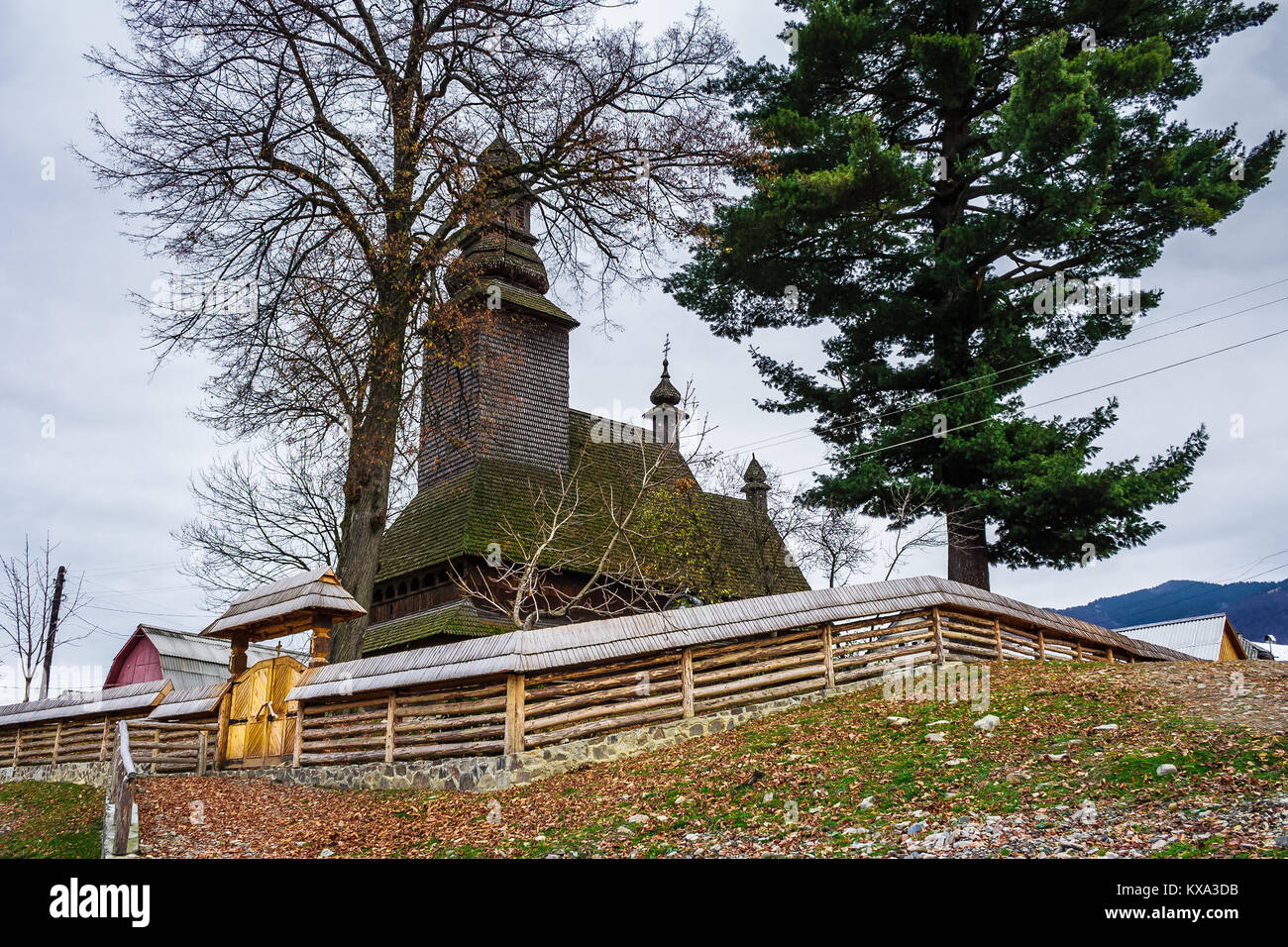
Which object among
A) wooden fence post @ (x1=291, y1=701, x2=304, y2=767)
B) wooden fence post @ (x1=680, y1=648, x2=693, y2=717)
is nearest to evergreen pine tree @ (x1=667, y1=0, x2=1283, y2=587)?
wooden fence post @ (x1=680, y1=648, x2=693, y2=717)

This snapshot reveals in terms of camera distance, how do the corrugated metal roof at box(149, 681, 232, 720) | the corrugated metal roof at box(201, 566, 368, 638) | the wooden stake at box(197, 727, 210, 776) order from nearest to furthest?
the corrugated metal roof at box(201, 566, 368, 638) < the wooden stake at box(197, 727, 210, 776) < the corrugated metal roof at box(149, 681, 232, 720)

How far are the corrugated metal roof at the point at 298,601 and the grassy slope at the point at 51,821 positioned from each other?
11.1 ft

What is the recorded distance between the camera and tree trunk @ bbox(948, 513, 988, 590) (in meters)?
18.7

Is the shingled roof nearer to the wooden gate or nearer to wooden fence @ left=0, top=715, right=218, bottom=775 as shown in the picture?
wooden fence @ left=0, top=715, right=218, bottom=775

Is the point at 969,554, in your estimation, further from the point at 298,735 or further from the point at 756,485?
the point at 756,485

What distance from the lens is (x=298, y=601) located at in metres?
14.9

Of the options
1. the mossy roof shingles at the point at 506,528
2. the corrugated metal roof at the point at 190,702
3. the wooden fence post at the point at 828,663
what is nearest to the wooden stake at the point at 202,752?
the corrugated metal roof at the point at 190,702

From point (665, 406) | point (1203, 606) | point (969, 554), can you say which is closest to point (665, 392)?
point (665, 406)

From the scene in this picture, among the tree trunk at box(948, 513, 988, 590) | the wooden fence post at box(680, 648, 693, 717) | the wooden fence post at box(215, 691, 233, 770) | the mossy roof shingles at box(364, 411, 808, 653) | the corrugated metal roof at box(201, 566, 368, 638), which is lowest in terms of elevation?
A: the wooden fence post at box(215, 691, 233, 770)

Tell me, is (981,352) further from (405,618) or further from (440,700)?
(405,618)

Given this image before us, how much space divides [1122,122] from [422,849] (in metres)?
16.7

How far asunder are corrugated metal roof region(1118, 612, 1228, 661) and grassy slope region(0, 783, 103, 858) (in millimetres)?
30863

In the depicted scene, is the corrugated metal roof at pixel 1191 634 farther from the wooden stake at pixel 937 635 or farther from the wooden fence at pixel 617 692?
the wooden fence at pixel 617 692
